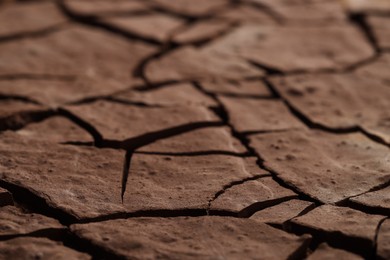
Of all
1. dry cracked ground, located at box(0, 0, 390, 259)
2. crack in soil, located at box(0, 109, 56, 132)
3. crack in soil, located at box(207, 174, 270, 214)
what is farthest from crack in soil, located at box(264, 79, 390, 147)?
crack in soil, located at box(0, 109, 56, 132)

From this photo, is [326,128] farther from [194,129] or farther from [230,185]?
[230,185]

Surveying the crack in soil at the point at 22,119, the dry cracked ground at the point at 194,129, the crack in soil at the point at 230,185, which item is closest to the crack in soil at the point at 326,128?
the dry cracked ground at the point at 194,129

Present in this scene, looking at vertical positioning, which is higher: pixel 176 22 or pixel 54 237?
pixel 176 22

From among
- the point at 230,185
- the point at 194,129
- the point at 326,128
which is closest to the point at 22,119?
the point at 194,129

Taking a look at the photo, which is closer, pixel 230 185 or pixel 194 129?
pixel 230 185

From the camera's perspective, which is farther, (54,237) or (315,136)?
(315,136)

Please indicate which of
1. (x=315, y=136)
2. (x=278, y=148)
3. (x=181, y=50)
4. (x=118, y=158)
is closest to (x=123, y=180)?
(x=118, y=158)

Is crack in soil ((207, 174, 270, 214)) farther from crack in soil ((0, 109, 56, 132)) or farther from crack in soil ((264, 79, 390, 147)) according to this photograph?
crack in soil ((0, 109, 56, 132))

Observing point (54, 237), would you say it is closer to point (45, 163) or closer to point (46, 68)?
point (45, 163)
